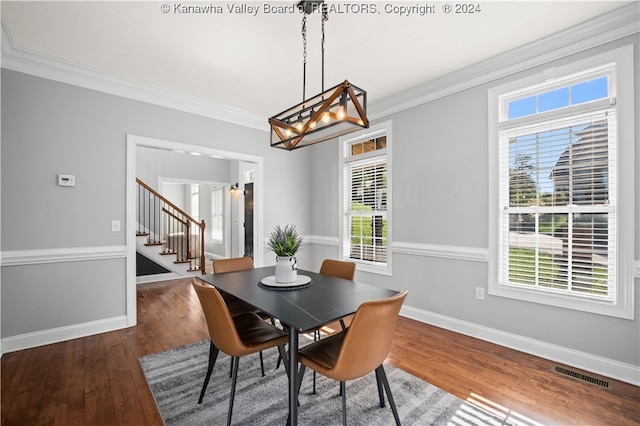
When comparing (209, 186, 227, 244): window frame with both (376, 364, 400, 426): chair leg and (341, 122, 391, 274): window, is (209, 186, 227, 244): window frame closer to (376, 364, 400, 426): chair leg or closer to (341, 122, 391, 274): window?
(341, 122, 391, 274): window

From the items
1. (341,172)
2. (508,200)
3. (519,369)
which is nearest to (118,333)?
(341,172)

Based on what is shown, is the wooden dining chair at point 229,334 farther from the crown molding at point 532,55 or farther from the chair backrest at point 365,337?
the crown molding at point 532,55

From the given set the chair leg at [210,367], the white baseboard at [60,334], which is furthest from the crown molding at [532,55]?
the white baseboard at [60,334]

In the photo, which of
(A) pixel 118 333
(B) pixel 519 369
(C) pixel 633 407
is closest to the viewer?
(C) pixel 633 407

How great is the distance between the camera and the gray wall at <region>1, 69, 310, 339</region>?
275 cm

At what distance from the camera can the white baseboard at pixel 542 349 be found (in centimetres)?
219

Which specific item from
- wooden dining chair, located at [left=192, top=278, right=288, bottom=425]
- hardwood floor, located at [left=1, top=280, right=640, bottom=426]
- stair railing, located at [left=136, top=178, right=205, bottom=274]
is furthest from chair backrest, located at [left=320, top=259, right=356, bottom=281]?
stair railing, located at [left=136, top=178, right=205, bottom=274]

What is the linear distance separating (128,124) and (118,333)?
7.86ft

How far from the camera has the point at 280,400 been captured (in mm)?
1971

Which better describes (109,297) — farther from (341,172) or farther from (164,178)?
(164,178)

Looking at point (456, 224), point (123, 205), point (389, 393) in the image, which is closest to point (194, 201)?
point (123, 205)

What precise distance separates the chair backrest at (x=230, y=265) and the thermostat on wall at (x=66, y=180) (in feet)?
5.93

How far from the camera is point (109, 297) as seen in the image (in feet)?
10.6

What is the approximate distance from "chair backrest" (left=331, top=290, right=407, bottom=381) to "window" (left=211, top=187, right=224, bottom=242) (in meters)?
7.30
